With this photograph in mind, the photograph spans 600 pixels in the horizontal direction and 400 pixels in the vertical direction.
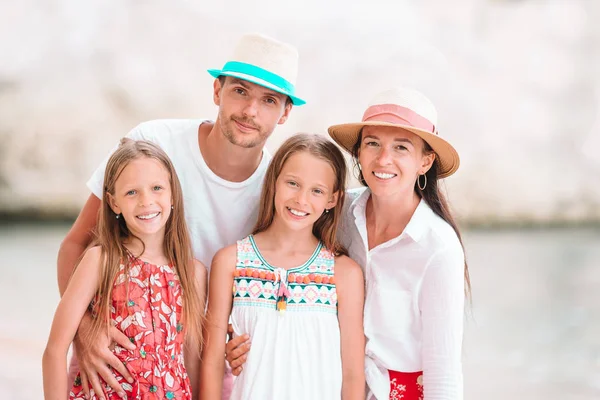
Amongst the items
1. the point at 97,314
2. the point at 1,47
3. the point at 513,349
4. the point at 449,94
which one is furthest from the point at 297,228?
the point at 1,47

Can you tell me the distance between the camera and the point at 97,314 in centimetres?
200

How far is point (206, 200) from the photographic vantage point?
96.9 inches

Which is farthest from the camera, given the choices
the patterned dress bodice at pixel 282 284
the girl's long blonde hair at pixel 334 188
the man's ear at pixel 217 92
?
the man's ear at pixel 217 92

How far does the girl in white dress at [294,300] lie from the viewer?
206cm

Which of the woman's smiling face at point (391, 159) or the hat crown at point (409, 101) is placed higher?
the hat crown at point (409, 101)

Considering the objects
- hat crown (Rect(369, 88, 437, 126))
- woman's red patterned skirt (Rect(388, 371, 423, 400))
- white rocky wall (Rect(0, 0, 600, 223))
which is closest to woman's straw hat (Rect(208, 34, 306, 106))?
Answer: hat crown (Rect(369, 88, 437, 126))

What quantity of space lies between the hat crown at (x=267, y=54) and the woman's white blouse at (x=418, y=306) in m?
0.64

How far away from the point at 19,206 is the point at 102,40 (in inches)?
61.6

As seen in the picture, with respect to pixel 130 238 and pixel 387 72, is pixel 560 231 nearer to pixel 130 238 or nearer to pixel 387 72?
pixel 387 72

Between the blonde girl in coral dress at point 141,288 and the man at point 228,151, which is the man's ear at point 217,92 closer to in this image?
the man at point 228,151

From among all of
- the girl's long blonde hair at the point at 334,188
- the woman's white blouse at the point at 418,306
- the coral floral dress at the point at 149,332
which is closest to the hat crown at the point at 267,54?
the girl's long blonde hair at the point at 334,188

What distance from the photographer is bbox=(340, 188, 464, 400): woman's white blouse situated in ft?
6.80

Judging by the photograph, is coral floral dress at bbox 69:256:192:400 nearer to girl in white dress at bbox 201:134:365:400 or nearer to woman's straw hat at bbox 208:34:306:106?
girl in white dress at bbox 201:134:365:400

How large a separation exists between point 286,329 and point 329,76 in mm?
4106
